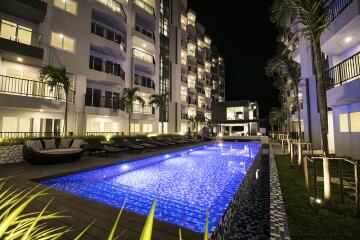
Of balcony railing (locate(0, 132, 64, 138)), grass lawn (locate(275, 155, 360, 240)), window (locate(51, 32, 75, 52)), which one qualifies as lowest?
grass lawn (locate(275, 155, 360, 240))

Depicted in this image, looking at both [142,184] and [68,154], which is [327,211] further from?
[68,154]

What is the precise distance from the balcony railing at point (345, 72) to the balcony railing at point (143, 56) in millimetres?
20322

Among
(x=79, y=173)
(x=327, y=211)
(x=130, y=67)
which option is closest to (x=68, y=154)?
(x=79, y=173)

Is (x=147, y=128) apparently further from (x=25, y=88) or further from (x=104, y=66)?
(x=25, y=88)

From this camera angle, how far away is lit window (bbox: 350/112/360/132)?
1104cm

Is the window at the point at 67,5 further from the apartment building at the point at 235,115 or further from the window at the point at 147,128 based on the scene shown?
the apartment building at the point at 235,115

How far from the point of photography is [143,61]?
25.9 m

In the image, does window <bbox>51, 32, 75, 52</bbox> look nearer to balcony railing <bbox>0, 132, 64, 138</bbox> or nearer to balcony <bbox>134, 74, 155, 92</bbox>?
balcony railing <bbox>0, 132, 64, 138</bbox>

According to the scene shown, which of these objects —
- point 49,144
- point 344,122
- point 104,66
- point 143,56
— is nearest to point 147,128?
point 143,56

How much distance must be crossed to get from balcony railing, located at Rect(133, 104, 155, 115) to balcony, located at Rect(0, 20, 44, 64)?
464 inches

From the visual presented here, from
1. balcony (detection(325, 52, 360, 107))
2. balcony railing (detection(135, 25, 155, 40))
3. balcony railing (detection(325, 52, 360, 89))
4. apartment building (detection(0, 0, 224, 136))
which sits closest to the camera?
balcony (detection(325, 52, 360, 107))

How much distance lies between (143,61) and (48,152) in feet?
62.3

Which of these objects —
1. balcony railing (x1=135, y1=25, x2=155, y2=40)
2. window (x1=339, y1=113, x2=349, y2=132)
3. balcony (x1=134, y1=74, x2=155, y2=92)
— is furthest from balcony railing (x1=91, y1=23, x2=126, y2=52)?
window (x1=339, y1=113, x2=349, y2=132)

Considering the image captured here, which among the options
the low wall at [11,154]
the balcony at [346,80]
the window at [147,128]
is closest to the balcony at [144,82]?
the window at [147,128]
